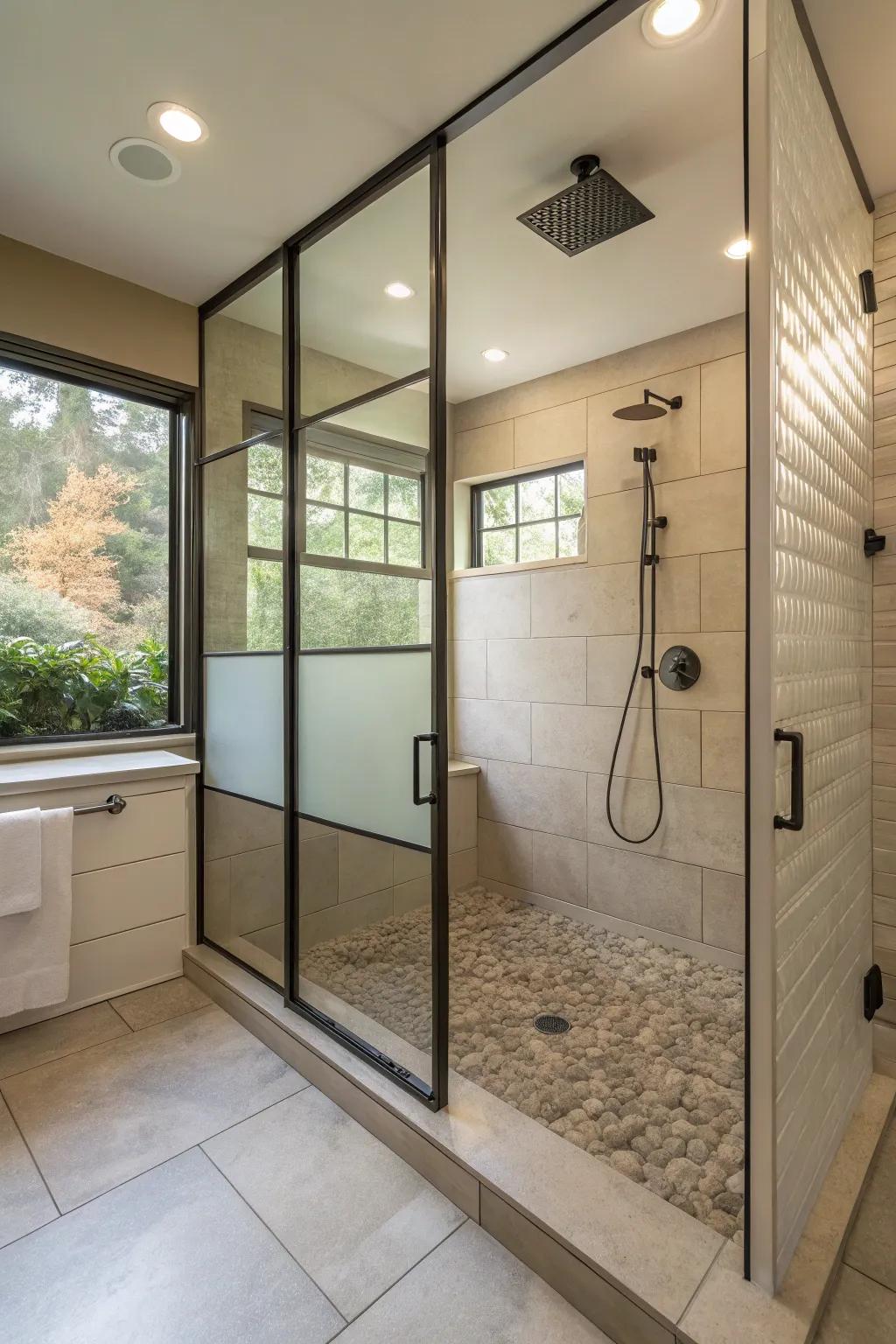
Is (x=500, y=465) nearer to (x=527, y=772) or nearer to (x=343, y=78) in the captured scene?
(x=527, y=772)

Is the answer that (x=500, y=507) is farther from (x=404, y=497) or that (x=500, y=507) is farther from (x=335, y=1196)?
(x=335, y=1196)

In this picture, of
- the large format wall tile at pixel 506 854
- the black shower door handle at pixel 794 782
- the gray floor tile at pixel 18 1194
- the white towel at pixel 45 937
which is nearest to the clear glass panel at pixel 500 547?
the large format wall tile at pixel 506 854

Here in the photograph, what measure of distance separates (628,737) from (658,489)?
1.14 metres

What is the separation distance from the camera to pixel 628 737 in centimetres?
316

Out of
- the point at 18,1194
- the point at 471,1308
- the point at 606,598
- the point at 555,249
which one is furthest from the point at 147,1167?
the point at 555,249

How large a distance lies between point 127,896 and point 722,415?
307cm

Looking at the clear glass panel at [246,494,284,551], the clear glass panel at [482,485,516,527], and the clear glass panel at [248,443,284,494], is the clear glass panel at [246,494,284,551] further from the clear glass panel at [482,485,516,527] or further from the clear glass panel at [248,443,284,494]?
the clear glass panel at [482,485,516,527]

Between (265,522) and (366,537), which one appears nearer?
(366,537)

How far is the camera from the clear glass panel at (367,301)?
6.16 feet

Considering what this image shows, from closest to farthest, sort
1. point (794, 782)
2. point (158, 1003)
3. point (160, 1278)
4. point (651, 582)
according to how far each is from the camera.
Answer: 1. point (794, 782)
2. point (160, 1278)
3. point (158, 1003)
4. point (651, 582)

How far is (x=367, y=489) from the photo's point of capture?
203 centimetres

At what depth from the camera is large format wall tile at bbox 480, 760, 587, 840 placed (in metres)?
3.37

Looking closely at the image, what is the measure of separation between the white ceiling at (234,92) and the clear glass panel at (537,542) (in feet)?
6.11

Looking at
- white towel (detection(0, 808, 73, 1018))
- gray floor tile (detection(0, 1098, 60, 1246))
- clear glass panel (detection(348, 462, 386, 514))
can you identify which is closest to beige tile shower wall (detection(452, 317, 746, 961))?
clear glass panel (detection(348, 462, 386, 514))
